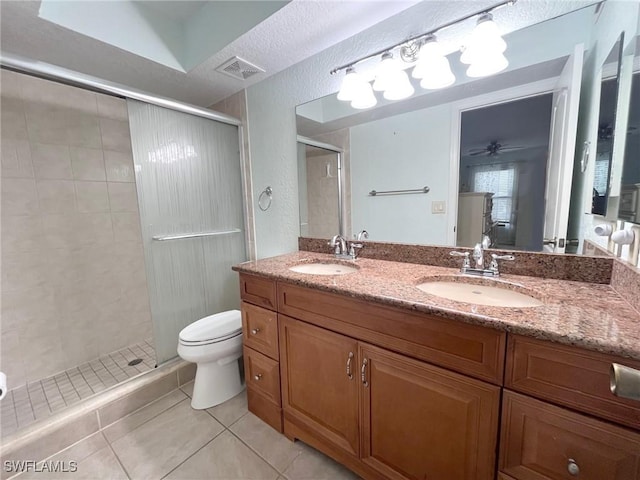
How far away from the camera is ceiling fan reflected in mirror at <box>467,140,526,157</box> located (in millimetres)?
1128

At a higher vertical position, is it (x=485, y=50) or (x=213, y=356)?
(x=485, y=50)

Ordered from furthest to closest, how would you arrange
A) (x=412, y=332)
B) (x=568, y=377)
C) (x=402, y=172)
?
(x=402, y=172) → (x=412, y=332) → (x=568, y=377)

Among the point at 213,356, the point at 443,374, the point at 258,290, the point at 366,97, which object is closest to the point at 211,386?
the point at 213,356

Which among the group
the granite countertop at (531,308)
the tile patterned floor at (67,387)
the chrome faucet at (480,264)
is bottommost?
the tile patterned floor at (67,387)

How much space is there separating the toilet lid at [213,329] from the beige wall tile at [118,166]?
136 cm

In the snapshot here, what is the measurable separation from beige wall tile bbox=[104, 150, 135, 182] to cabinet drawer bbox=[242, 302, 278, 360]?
1.60 metres

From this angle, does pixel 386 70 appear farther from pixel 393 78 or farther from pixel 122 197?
pixel 122 197

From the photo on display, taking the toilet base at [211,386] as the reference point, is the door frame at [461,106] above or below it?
above

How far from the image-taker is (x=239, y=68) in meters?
1.65

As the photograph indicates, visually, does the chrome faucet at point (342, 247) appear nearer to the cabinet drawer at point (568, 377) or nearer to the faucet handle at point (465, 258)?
the faucet handle at point (465, 258)

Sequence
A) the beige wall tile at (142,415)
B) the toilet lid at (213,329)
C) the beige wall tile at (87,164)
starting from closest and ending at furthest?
1. the beige wall tile at (142,415)
2. the toilet lid at (213,329)
3. the beige wall tile at (87,164)

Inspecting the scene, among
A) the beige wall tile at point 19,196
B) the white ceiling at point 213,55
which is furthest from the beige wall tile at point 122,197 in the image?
the white ceiling at point 213,55

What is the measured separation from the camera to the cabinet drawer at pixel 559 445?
59cm

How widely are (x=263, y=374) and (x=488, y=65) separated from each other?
178 cm
